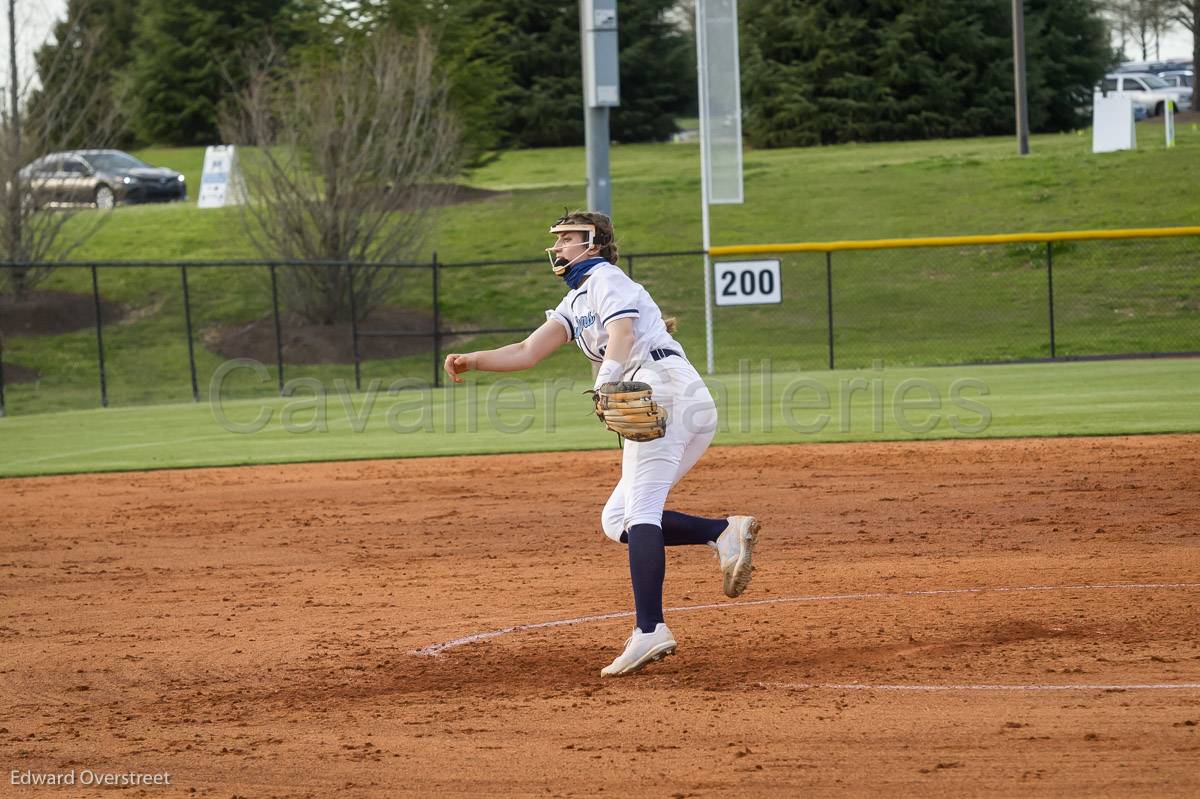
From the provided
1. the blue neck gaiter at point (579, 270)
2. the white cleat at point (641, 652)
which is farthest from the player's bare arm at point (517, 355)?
the white cleat at point (641, 652)

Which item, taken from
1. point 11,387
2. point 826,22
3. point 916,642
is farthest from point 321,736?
point 826,22

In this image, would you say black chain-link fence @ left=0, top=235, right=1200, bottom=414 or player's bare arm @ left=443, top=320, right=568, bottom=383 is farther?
black chain-link fence @ left=0, top=235, right=1200, bottom=414

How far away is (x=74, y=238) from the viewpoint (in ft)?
113

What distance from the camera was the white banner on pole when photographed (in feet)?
70.4

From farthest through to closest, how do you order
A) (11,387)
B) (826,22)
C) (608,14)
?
(826,22) < (11,387) < (608,14)

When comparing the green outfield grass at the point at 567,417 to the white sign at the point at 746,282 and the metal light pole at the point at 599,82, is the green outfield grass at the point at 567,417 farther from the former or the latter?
the metal light pole at the point at 599,82

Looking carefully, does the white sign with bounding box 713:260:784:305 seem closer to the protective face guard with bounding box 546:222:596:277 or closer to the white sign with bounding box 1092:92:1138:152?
the protective face guard with bounding box 546:222:596:277

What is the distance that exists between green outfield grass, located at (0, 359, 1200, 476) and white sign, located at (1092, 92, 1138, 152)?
679 inches

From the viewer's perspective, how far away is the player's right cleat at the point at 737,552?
249 inches

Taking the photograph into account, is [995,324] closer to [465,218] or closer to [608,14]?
[608,14]

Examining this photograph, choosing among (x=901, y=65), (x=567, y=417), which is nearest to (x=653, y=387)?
(x=567, y=417)

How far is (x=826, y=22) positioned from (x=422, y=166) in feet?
61.6

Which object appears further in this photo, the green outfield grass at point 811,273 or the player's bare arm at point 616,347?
the green outfield grass at point 811,273

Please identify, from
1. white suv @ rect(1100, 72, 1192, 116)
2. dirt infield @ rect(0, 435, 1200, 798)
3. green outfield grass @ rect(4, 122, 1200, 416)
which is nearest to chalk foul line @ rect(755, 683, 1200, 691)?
dirt infield @ rect(0, 435, 1200, 798)
